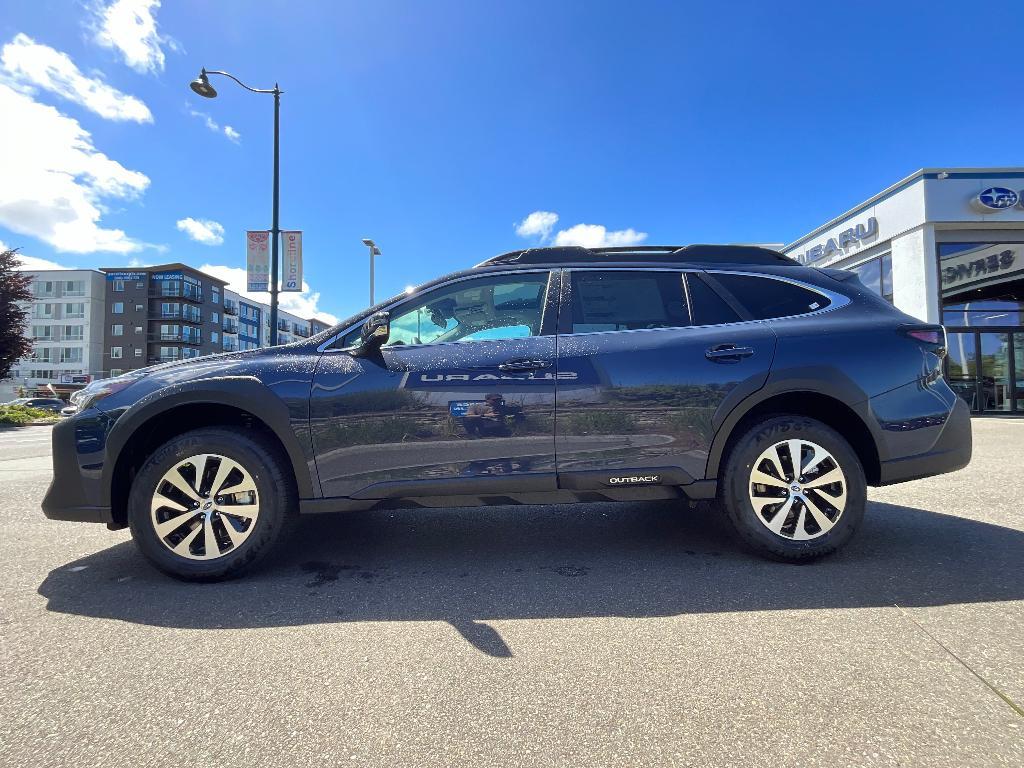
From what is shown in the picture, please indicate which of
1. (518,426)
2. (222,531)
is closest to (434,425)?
(518,426)

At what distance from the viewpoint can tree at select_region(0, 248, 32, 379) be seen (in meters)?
21.3

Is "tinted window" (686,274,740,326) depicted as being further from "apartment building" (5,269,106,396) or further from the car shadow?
"apartment building" (5,269,106,396)

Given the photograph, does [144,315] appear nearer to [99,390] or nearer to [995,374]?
[99,390]

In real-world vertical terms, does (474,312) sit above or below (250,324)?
below

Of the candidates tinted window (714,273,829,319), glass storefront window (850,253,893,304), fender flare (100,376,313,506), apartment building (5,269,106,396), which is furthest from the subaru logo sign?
apartment building (5,269,106,396)

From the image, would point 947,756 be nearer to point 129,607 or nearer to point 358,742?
point 358,742

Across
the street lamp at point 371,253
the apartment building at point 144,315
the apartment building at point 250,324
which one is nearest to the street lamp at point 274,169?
the street lamp at point 371,253

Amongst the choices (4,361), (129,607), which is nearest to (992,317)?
(129,607)

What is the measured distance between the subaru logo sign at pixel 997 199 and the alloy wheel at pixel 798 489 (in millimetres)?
16493

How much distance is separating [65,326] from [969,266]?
8764 centimetres

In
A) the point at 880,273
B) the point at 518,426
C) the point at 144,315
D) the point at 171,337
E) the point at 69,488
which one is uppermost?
the point at 144,315

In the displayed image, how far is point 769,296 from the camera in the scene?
3146 millimetres

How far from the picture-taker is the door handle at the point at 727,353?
2896 millimetres

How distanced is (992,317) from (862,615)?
17.9 meters
